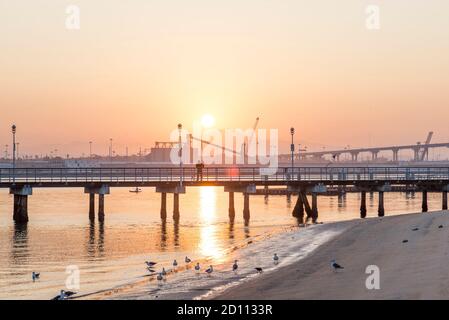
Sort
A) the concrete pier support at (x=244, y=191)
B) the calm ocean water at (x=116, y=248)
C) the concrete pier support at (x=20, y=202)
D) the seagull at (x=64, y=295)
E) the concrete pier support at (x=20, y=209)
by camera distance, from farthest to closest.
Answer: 1. the concrete pier support at (x=244, y=191)
2. the concrete pier support at (x=20, y=209)
3. the concrete pier support at (x=20, y=202)
4. the calm ocean water at (x=116, y=248)
5. the seagull at (x=64, y=295)

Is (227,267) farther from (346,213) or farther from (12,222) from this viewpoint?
(346,213)

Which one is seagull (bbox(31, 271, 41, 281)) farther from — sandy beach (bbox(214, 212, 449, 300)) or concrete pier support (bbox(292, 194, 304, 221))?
A: concrete pier support (bbox(292, 194, 304, 221))

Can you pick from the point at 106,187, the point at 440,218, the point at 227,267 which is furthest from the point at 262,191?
the point at 227,267

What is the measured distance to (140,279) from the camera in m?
Result: 27.5

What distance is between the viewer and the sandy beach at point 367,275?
1798cm

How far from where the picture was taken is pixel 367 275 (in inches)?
828

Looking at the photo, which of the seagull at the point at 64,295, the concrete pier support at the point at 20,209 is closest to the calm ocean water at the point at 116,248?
the seagull at the point at 64,295

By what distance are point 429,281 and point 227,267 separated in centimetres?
1178

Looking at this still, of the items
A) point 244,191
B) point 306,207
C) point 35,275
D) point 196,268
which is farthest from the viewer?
point 306,207

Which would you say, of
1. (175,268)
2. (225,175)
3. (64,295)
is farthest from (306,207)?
(64,295)

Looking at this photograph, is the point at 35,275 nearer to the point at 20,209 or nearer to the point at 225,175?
the point at 20,209

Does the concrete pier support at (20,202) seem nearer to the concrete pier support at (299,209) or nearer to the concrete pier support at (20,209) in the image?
the concrete pier support at (20,209)

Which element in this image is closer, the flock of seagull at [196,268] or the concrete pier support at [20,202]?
the flock of seagull at [196,268]

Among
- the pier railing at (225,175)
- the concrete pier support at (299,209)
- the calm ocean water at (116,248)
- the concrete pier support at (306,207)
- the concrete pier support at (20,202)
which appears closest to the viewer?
the calm ocean water at (116,248)
